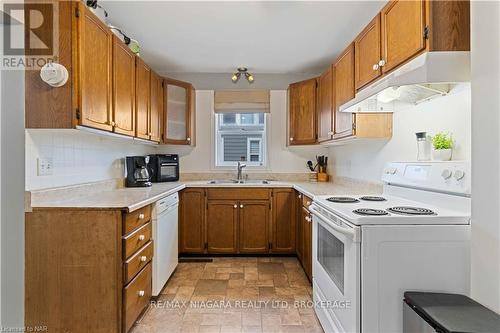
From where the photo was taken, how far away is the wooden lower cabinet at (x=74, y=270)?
5.57ft

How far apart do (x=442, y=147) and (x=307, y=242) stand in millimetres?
1436

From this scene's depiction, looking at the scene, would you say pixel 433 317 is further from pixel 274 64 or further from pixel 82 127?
pixel 274 64

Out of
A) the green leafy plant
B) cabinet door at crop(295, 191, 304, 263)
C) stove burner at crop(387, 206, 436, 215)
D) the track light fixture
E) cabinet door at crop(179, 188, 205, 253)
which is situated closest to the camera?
stove burner at crop(387, 206, 436, 215)

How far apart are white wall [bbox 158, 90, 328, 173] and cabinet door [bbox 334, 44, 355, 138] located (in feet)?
4.01

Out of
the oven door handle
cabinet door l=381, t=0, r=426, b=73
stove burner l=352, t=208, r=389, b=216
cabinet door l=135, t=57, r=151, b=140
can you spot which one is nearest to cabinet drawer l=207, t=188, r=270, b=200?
cabinet door l=135, t=57, r=151, b=140

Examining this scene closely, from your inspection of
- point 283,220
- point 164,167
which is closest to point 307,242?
point 283,220

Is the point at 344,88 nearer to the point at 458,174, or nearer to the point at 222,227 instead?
the point at 458,174

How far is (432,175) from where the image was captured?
1.78 metres

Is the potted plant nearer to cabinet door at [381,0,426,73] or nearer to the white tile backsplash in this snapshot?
cabinet door at [381,0,426,73]

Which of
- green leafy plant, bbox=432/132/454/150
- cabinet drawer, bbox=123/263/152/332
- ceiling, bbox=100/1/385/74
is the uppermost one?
ceiling, bbox=100/1/385/74

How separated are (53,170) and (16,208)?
1.15 metres

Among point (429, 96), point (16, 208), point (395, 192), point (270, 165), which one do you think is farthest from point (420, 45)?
point (270, 165)

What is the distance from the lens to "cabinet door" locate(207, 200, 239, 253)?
3.40 metres

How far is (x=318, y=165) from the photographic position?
12.8ft
